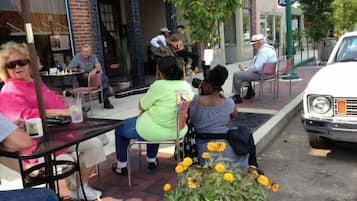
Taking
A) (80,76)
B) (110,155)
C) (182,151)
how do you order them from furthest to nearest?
(80,76) → (110,155) → (182,151)

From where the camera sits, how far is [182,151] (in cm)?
384

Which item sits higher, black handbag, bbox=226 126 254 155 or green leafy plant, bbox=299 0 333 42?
green leafy plant, bbox=299 0 333 42

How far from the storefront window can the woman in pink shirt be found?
4202 mm

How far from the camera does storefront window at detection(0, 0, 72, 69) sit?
721 centimetres

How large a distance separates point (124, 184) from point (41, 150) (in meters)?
1.54

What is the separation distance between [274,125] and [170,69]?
2749 millimetres

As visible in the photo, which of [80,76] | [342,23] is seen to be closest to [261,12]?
[342,23]

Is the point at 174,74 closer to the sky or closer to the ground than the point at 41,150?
closer to the sky

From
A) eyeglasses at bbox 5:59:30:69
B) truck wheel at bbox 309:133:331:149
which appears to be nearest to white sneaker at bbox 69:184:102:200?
eyeglasses at bbox 5:59:30:69

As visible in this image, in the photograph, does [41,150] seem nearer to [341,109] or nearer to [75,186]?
[75,186]

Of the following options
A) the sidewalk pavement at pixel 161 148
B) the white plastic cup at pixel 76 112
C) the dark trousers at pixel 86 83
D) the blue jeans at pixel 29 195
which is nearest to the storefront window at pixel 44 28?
the dark trousers at pixel 86 83

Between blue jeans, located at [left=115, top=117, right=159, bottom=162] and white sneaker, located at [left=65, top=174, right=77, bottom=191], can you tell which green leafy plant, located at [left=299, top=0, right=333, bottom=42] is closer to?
blue jeans, located at [left=115, top=117, right=159, bottom=162]

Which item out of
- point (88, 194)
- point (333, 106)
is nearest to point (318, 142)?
point (333, 106)

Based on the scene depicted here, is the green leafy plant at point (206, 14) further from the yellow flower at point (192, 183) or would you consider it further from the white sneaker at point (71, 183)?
the yellow flower at point (192, 183)
